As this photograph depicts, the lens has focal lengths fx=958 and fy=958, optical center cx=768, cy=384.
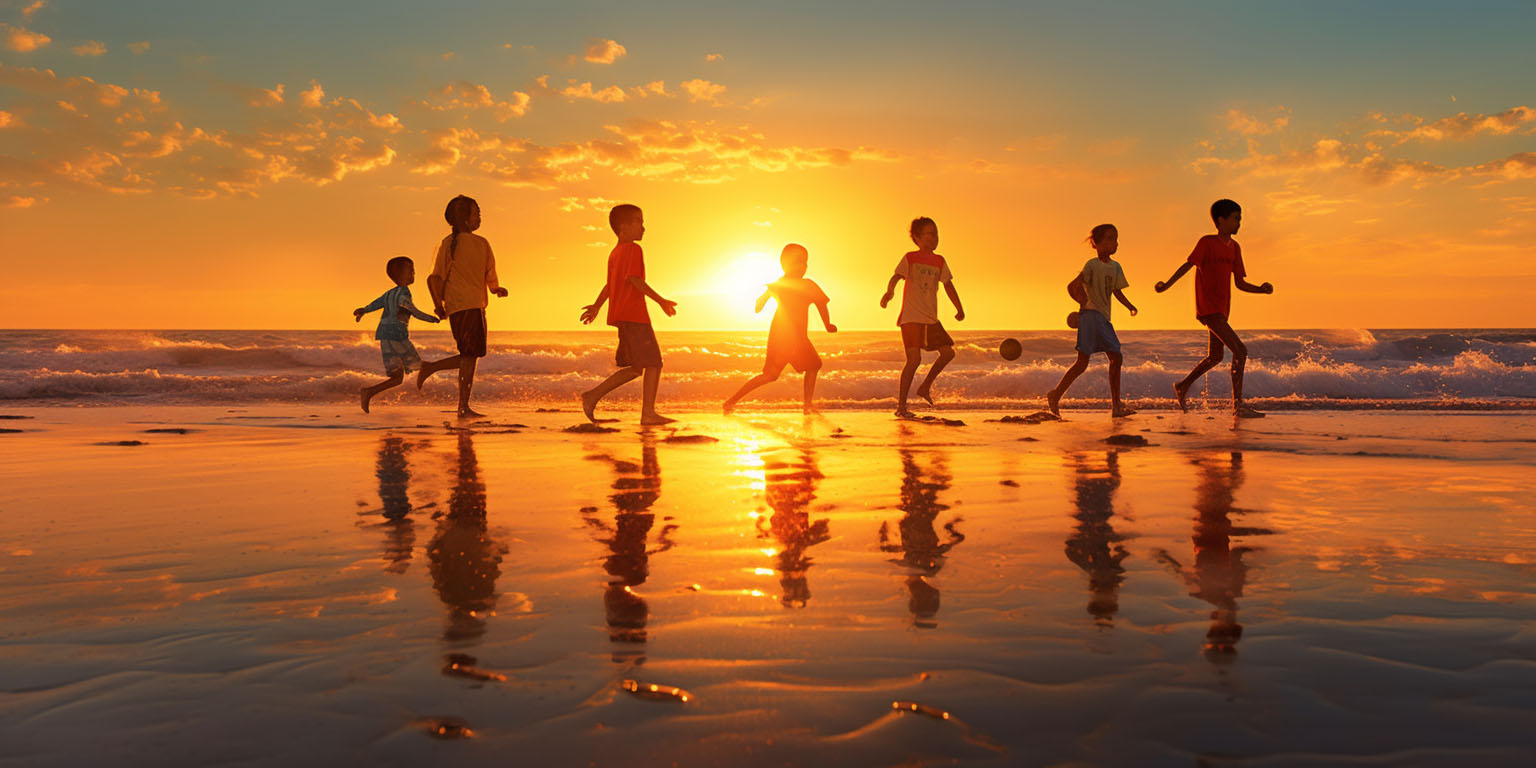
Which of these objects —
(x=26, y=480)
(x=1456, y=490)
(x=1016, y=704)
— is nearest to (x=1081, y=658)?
(x=1016, y=704)

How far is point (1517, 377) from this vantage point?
17438 mm

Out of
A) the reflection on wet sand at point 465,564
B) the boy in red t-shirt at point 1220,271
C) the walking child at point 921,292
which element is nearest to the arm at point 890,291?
the walking child at point 921,292

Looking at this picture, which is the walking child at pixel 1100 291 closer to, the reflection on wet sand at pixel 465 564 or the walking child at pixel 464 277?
the walking child at pixel 464 277

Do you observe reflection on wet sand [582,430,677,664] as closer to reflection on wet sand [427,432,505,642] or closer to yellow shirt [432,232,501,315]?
reflection on wet sand [427,432,505,642]

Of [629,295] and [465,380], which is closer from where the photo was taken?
[629,295]

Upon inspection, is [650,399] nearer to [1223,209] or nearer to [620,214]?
[620,214]

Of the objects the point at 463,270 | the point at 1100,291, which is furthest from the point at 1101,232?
the point at 463,270

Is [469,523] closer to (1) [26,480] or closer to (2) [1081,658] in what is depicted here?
(2) [1081,658]

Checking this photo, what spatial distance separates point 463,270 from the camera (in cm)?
1030

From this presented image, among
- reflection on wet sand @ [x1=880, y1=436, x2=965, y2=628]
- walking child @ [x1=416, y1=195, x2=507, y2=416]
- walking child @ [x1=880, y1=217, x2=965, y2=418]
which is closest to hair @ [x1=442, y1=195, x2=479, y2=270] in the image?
walking child @ [x1=416, y1=195, x2=507, y2=416]

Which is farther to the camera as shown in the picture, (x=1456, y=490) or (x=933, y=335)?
(x=933, y=335)

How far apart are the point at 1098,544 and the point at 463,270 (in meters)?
8.24

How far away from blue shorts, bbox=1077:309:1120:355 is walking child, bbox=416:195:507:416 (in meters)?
6.59

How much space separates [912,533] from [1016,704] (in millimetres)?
1909
